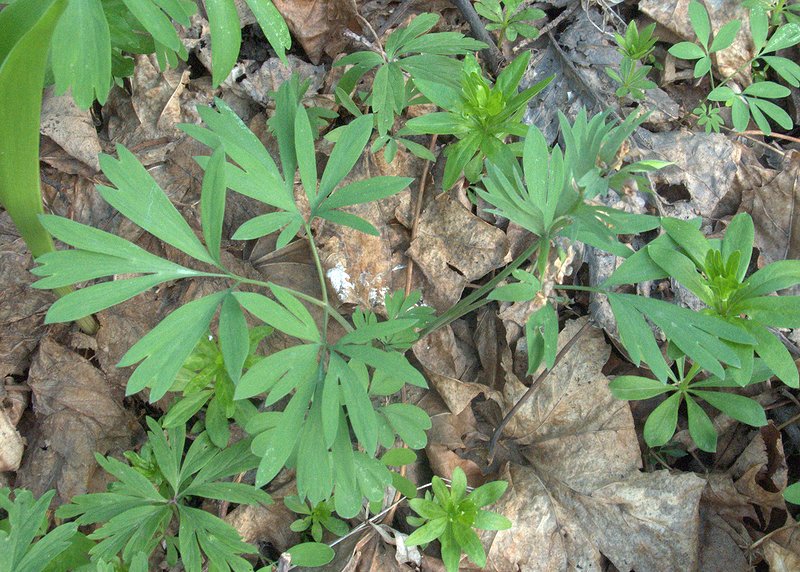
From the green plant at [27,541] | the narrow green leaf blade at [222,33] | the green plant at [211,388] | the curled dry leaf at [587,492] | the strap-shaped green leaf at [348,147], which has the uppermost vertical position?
the narrow green leaf blade at [222,33]

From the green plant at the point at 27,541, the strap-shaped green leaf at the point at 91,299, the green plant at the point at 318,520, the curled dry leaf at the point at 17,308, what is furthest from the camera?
the curled dry leaf at the point at 17,308

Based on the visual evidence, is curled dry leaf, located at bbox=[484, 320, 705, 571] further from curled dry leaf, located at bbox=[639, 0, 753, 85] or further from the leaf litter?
curled dry leaf, located at bbox=[639, 0, 753, 85]

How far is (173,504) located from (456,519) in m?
0.75

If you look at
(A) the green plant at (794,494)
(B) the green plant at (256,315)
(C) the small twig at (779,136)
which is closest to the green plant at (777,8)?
(C) the small twig at (779,136)

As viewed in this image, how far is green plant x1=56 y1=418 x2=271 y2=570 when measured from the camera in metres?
Answer: 1.45

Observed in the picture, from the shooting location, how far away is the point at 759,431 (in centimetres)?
178

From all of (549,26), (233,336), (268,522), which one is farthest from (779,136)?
(268,522)

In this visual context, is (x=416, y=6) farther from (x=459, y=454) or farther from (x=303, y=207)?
(x=459, y=454)

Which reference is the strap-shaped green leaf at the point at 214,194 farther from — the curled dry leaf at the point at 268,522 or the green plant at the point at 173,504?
the curled dry leaf at the point at 268,522

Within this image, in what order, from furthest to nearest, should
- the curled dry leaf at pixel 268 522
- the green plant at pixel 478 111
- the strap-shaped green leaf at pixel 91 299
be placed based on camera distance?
the curled dry leaf at pixel 268 522
the green plant at pixel 478 111
the strap-shaped green leaf at pixel 91 299

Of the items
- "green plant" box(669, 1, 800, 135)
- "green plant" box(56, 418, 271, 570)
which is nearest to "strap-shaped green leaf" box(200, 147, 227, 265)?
"green plant" box(56, 418, 271, 570)

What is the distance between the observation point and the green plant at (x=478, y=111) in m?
1.51

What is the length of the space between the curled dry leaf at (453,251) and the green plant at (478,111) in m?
0.37

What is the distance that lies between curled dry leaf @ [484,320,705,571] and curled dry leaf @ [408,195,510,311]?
0.34 metres
